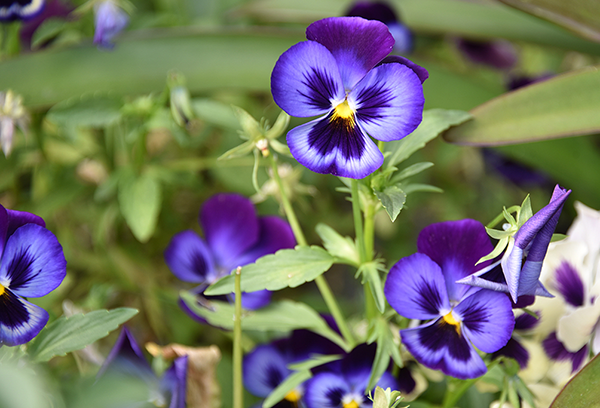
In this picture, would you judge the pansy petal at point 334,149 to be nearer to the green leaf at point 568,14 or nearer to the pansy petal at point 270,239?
the pansy petal at point 270,239

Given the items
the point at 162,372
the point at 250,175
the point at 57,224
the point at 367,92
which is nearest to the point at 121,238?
the point at 57,224

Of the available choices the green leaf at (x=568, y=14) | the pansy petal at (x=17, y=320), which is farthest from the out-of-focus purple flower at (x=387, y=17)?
the pansy petal at (x=17, y=320)

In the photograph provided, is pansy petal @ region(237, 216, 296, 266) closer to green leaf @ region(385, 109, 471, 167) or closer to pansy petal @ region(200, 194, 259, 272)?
pansy petal @ region(200, 194, 259, 272)

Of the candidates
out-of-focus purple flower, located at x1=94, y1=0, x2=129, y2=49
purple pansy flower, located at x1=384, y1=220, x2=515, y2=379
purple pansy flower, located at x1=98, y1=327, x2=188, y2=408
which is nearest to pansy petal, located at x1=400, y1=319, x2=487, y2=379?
purple pansy flower, located at x1=384, y1=220, x2=515, y2=379

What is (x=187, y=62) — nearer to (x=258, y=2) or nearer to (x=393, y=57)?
(x=258, y=2)

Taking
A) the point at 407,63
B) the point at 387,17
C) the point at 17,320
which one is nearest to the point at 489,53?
the point at 387,17

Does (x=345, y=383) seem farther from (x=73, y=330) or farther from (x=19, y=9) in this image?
(x=19, y=9)

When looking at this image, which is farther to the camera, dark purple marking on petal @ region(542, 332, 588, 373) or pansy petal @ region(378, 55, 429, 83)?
dark purple marking on petal @ region(542, 332, 588, 373)
